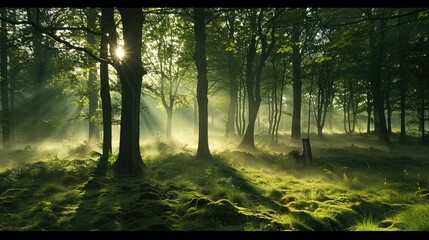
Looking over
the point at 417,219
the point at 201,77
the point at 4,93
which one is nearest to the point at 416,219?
the point at 417,219

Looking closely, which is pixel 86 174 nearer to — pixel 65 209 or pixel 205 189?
pixel 65 209

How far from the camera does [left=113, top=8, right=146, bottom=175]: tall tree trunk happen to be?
11.5 m

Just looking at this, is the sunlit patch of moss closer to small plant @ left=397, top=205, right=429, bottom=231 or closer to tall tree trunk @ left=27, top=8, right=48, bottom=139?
small plant @ left=397, top=205, right=429, bottom=231

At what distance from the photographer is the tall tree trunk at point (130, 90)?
37.9 ft

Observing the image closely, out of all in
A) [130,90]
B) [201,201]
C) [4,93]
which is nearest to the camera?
[201,201]

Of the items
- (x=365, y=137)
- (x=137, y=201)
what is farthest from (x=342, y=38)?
(x=365, y=137)

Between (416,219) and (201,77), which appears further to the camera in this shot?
(201,77)

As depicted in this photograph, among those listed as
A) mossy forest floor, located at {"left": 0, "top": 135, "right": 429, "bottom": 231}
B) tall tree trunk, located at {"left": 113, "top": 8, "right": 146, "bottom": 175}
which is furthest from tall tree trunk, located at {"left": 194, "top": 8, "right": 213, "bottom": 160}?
tall tree trunk, located at {"left": 113, "top": 8, "right": 146, "bottom": 175}

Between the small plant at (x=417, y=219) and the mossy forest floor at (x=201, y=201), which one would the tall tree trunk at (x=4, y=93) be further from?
the small plant at (x=417, y=219)

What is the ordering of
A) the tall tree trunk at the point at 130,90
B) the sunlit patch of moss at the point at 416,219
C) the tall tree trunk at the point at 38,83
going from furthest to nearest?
the tall tree trunk at the point at 38,83
the tall tree trunk at the point at 130,90
the sunlit patch of moss at the point at 416,219

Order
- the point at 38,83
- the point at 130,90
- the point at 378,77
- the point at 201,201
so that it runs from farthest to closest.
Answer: the point at 38,83
the point at 378,77
the point at 130,90
the point at 201,201

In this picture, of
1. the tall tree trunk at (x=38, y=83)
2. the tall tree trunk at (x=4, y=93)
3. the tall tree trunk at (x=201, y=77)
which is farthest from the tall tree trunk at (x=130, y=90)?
the tall tree trunk at (x=38, y=83)

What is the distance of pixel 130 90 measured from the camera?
11.5 m

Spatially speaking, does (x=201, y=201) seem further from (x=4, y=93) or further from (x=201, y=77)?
(x=4, y=93)
